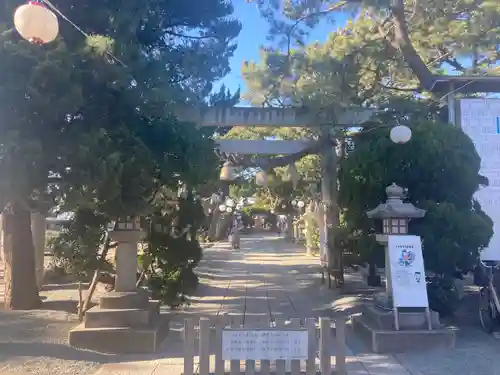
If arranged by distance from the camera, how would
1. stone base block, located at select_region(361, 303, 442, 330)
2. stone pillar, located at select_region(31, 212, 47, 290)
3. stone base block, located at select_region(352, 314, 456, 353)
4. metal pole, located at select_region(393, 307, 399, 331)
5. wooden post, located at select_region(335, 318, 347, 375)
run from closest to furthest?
1. wooden post, located at select_region(335, 318, 347, 375)
2. stone base block, located at select_region(352, 314, 456, 353)
3. metal pole, located at select_region(393, 307, 399, 331)
4. stone base block, located at select_region(361, 303, 442, 330)
5. stone pillar, located at select_region(31, 212, 47, 290)

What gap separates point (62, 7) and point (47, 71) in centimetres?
211

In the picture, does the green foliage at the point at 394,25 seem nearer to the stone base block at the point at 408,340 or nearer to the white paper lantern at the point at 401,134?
the white paper lantern at the point at 401,134

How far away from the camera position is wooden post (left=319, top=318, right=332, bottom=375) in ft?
17.2

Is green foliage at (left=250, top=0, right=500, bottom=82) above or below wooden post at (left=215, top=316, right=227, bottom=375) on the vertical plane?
above

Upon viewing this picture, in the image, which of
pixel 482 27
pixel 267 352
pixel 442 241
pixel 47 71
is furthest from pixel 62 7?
pixel 482 27

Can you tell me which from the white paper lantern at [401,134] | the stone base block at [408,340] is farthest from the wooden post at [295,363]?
the white paper lantern at [401,134]

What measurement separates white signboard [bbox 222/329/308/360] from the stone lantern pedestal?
2186 mm

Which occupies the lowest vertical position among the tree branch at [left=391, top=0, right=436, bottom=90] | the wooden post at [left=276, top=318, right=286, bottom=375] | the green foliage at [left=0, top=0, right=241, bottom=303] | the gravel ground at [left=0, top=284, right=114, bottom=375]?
the gravel ground at [left=0, top=284, right=114, bottom=375]

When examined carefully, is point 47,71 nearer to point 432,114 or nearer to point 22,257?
point 22,257

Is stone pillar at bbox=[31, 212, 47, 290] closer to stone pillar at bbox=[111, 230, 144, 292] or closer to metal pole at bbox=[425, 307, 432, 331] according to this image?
stone pillar at bbox=[111, 230, 144, 292]

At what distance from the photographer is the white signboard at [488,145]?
31.9 ft

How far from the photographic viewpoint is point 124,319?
7.29 metres

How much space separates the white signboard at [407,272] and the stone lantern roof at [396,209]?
305 mm

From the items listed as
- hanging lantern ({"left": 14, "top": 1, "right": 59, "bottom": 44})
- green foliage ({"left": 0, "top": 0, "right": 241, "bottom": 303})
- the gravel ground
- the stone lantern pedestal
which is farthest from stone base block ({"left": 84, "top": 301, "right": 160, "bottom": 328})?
hanging lantern ({"left": 14, "top": 1, "right": 59, "bottom": 44})
